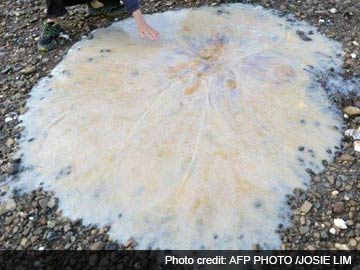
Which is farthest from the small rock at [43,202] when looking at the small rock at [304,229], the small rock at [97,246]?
the small rock at [304,229]

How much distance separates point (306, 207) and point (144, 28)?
4.48 feet

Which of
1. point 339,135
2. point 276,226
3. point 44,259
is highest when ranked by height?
point 339,135

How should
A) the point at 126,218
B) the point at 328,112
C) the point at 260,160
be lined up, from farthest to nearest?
the point at 328,112 → the point at 260,160 → the point at 126,218

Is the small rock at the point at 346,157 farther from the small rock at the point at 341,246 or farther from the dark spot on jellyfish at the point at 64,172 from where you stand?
the dark spot on jellyfish at the point at 64,172

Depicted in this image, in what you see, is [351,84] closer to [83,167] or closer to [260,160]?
[260,160]

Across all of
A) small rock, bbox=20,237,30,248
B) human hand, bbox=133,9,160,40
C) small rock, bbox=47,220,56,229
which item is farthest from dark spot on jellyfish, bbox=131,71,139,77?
small rock, bbox=20,237,30,248

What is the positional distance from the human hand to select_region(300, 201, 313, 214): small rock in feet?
4.33

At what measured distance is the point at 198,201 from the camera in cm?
189

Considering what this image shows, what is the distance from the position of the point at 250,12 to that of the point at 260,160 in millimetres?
1289

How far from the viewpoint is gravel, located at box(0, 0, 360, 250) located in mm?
1802

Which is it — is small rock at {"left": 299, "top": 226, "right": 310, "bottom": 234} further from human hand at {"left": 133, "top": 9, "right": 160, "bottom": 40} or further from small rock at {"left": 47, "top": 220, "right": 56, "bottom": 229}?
human hand at {"left": 133, "top": 9, "right": 160, "bottom": 40}

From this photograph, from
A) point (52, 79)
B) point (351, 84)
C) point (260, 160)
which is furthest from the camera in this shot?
point (52, 79)

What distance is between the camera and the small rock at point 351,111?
2.21 meters

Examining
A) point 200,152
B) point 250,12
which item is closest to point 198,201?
point 200,152
